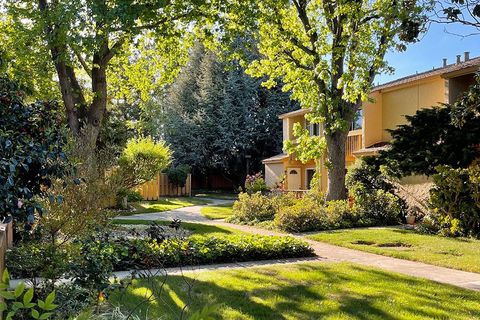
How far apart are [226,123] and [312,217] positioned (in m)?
25.2

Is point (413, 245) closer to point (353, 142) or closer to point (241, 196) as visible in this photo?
point (241, 196)

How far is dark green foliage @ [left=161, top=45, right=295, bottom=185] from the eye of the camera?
129ft

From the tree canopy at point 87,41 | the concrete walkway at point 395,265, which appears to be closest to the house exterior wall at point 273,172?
the tree canopy at point 87,41

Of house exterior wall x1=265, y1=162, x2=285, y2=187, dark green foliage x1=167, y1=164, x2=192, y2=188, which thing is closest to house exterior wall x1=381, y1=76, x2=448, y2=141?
house exterior wall x1=265, y1=162, x2=285, y2=187

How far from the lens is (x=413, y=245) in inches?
445

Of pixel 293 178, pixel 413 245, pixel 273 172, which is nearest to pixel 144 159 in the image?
pixel 413 245

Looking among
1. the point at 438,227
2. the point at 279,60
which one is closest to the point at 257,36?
the point at 279,60

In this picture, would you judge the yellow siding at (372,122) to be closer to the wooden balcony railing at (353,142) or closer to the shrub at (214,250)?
the wooden balcony railing at (353,142)

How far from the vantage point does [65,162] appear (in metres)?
4.62

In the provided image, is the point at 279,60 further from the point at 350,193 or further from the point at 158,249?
the point at 158,249

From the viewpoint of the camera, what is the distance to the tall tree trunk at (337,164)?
1772cm

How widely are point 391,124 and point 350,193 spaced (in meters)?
5.30

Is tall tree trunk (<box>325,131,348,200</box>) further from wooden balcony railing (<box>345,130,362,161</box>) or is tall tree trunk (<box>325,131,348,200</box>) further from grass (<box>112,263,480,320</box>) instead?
grass (<box>112,263,480,320</box>)

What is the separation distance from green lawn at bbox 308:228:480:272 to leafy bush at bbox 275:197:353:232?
0.96 meters
